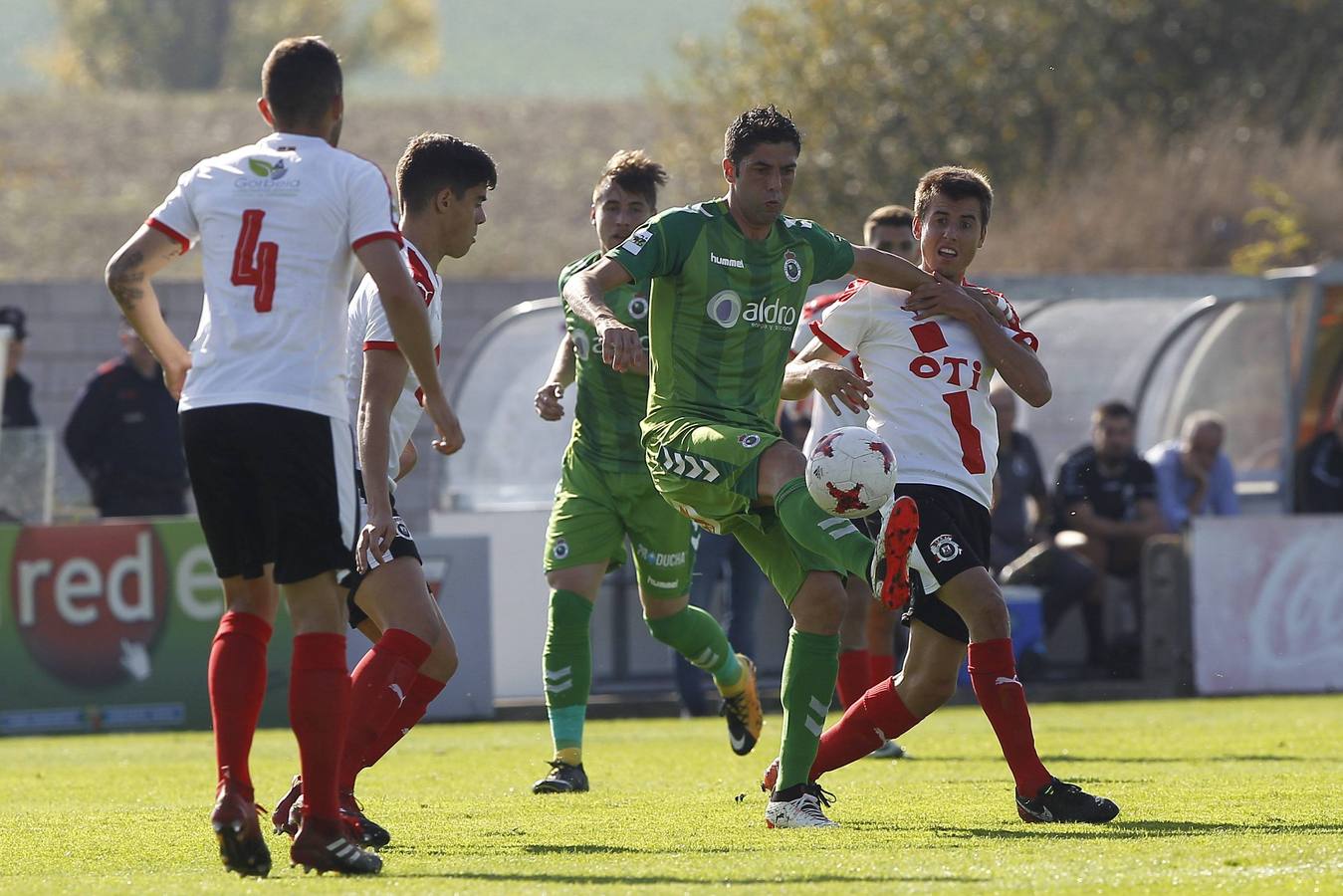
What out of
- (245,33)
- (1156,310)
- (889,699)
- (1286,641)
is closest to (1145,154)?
(1156,310)

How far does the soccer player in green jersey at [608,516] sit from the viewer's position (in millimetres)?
7926

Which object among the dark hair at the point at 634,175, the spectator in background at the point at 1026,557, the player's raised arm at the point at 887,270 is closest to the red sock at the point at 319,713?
the player's raised arm at the point at 887,270

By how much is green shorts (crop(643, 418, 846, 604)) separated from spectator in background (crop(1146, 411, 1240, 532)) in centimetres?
864

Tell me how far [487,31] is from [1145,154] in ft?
288

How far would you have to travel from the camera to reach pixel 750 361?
6309mm

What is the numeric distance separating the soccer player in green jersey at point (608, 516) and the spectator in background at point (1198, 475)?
7.12m

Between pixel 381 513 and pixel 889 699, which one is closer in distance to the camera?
pixel 381 513

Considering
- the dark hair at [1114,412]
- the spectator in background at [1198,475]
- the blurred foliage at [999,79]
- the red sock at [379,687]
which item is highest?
the blurred foliage at [999,79]

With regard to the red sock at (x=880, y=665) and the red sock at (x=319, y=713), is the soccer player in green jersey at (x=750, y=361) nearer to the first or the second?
the red sock at (x=319, y=713)

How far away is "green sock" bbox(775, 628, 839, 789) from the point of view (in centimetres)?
611

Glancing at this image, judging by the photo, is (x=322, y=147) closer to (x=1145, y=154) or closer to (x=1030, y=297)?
(x=1030, y=297)

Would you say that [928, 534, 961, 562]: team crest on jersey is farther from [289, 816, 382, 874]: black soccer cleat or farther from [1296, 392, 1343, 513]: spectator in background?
[1296, 392, 1343, 513]: spectator in background

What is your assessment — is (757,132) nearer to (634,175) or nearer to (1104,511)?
(634,175)

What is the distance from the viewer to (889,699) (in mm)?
6488
